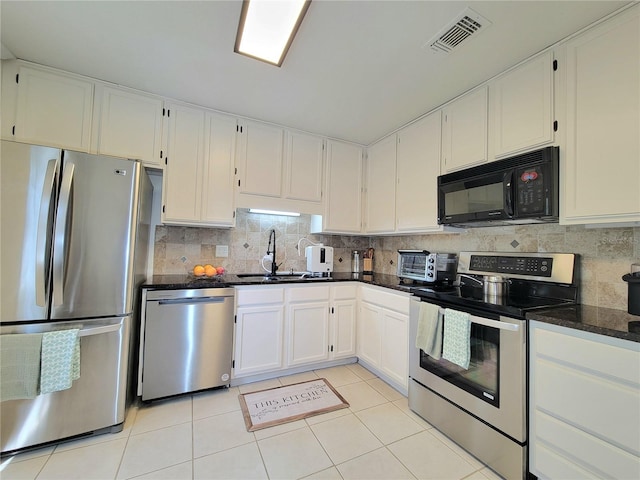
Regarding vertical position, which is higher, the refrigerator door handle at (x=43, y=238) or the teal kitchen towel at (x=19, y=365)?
the refrigerator door handle at (x=43, y=238)

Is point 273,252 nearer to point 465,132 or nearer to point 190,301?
point 190,301

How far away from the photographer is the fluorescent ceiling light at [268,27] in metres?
→ 1.34

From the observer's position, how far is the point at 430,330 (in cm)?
182

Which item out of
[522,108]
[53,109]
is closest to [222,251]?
[53,109]

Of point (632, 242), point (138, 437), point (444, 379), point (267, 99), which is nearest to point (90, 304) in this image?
point (138, 437)

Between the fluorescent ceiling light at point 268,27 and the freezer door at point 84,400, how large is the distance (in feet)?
6.28

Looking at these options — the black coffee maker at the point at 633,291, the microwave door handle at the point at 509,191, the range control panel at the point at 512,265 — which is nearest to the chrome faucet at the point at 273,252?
the range control panel at the point at 512,265

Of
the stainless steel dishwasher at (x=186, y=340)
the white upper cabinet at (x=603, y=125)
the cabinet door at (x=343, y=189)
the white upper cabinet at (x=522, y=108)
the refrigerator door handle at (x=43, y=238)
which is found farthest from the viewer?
the cabinet door at (x=343, y=189)

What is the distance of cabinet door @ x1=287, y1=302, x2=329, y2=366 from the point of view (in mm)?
2539

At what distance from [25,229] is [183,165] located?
1.15 meters

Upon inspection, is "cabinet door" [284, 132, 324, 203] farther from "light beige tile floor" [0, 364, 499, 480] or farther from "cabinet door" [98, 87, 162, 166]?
"light beige tile floor" [0, 364, 499, 480]

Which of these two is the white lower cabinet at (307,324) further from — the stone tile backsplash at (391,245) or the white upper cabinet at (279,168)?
the white upper cabinet at (279,168)

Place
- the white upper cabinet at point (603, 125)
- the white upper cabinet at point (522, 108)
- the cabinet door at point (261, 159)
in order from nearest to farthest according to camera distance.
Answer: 1. the white upper cabinet at point (603, 125)
2. the white upper cabinet at point (522, 108)
3. the cabinet door at point (261, 159)

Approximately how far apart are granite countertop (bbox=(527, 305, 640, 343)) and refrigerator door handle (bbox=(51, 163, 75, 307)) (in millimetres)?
2615
